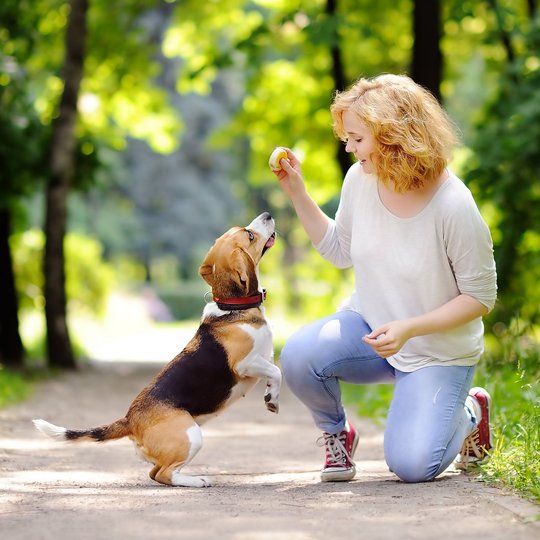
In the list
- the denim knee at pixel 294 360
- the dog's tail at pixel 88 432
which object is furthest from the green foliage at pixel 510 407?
the dog's tail at pixel 88 432

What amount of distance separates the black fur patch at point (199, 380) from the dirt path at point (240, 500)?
0.43 meters

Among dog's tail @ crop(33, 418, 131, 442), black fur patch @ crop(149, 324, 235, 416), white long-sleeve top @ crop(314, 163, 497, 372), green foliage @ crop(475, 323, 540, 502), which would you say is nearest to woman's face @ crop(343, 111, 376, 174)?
white long-sleeve top @ crop(314, 163, 497, 372)

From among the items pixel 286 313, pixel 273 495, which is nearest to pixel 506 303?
pixel 273 495

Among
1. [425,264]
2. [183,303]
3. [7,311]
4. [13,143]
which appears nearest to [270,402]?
[425,264]

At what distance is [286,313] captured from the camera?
→ 108 feet

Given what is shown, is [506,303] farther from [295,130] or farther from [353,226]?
[295,130]

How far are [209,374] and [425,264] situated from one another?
4.03 feet

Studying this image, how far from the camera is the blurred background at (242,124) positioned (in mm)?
10250

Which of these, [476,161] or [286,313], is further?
[286,313]

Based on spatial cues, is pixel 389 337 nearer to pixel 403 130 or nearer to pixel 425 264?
pixel 425 264

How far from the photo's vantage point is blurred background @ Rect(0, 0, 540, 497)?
10.2 metres

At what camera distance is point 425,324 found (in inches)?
183

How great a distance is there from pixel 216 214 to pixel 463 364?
41.6 metres

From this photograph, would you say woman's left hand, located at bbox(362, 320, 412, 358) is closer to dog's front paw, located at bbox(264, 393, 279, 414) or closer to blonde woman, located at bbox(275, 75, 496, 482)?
blonde woman, located at bbox(275, 75, 496, 482)
